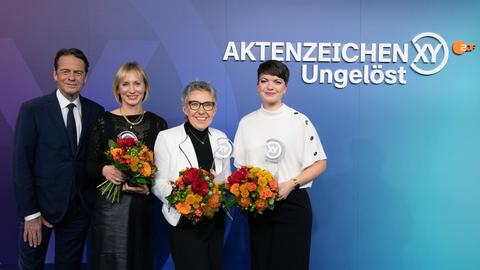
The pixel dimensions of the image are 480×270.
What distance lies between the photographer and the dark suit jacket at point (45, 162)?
2.50m

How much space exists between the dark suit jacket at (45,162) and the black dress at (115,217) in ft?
0.78

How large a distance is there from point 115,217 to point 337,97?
2423 millimetres

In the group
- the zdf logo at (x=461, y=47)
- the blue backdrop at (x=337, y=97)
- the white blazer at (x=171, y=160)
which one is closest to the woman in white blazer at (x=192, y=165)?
the white blazer at (x=171, y=160)

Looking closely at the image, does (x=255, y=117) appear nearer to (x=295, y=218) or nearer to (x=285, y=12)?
(x=295, y=218)

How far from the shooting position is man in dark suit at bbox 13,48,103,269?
2.51 m

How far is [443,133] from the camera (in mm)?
3508

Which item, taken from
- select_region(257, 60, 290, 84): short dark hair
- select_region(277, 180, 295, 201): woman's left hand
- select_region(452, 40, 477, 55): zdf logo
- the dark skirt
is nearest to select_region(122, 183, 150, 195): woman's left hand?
the dark skirt

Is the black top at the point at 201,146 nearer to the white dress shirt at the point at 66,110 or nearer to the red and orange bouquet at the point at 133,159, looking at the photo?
the red and orange bouquet at the point at 133,159

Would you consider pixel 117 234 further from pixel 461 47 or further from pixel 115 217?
pixel 461 47

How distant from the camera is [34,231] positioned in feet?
8.41

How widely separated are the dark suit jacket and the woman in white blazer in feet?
2.50

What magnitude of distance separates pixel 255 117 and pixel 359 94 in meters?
1.51

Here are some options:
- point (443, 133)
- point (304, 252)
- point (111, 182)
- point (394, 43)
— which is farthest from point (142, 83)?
point (443, 133)

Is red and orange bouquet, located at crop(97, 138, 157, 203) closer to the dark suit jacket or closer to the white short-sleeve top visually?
the dark suit jacket
